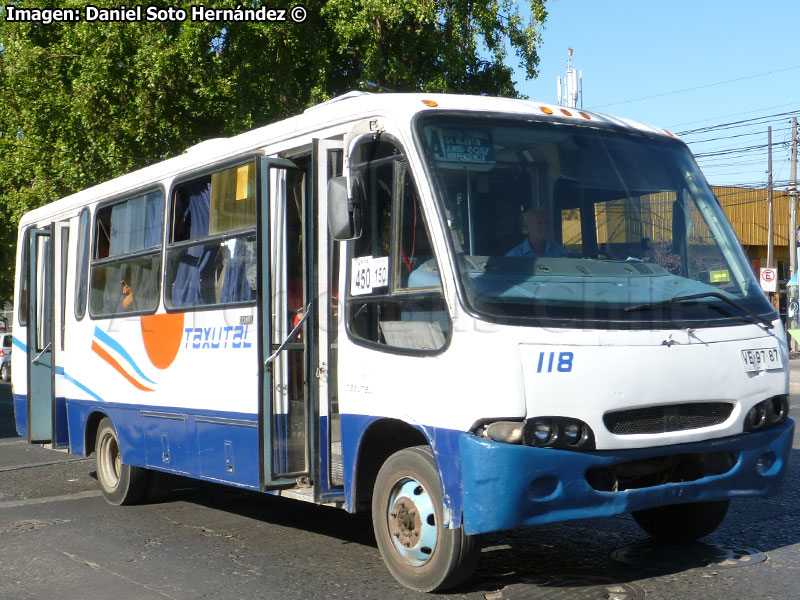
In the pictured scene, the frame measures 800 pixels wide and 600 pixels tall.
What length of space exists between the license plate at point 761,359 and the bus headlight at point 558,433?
114 centimetres

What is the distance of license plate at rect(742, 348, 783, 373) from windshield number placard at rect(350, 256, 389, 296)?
6.78 ft

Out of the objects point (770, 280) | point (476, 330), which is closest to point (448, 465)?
point (476, 330)

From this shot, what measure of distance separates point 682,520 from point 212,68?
14273 millimetres

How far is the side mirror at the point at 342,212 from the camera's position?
5945 millimetres

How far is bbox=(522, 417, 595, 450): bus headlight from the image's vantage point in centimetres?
525

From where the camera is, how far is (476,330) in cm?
534

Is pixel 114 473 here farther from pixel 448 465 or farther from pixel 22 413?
pixel 448 465

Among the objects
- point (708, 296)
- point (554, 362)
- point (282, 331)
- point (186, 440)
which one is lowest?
point (186, 440)

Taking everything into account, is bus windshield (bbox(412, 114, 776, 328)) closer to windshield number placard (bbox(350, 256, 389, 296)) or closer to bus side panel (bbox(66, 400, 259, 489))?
windshield number placard (bbox(350, 256, 389, 296))

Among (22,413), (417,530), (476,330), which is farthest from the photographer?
(22,413)

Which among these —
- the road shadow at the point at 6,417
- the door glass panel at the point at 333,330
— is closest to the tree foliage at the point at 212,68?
the road shadow at the point at 6,417

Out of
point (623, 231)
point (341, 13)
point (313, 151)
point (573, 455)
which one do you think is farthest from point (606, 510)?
point (341, 13)

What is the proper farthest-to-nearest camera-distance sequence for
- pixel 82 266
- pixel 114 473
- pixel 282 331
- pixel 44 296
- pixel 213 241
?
pixel 44 296, pixel 82 266, pixel 114 473, pixel 213 241, pixel 282 331

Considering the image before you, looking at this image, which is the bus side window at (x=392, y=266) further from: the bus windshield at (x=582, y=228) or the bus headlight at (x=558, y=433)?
the bus headlight at (x=558, y=433)
